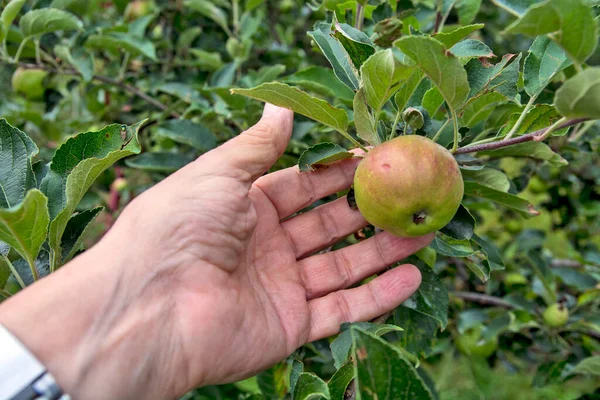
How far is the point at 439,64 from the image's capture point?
0.80m

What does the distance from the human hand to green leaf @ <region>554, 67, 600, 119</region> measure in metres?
0.50

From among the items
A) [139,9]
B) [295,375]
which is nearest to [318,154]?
[295,375]

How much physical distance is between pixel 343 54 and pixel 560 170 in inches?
64.3

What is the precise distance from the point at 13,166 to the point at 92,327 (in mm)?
362

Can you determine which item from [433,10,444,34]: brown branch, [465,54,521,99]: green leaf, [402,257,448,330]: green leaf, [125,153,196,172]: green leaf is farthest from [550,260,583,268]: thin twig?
[125,153,196,172]: green leaf

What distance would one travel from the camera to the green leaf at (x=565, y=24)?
2.20 ft

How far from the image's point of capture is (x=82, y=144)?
1.00 m

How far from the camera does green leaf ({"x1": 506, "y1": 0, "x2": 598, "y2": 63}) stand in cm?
67

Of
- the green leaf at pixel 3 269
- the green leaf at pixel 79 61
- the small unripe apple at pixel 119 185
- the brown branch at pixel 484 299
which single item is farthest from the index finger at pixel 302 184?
the small unripe apple at pixel 119 185

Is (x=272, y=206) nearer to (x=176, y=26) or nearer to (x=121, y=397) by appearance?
(x=121, y=397)

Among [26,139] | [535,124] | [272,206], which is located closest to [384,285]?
[272,206]

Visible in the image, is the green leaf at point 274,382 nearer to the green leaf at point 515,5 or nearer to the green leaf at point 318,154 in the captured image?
the green leaf at point 318,154

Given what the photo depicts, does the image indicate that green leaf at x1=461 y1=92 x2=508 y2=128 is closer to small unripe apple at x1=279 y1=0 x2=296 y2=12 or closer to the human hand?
the human hand

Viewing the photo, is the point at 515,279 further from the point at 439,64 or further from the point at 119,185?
the point at 119,185
